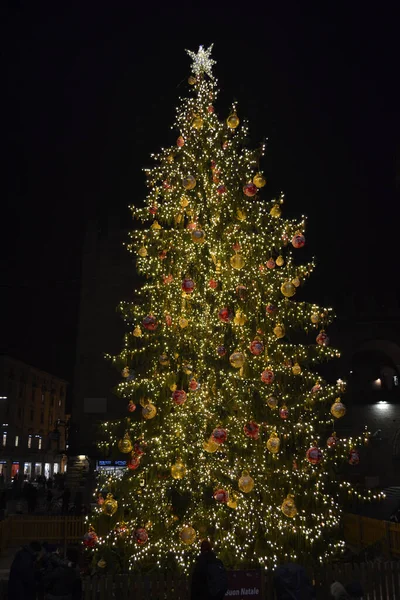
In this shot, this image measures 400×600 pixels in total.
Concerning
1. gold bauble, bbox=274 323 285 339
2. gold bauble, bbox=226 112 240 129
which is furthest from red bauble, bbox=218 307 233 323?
gold bauble, bbox=226 112 240 129

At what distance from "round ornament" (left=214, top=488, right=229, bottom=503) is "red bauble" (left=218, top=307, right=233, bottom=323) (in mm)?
3110

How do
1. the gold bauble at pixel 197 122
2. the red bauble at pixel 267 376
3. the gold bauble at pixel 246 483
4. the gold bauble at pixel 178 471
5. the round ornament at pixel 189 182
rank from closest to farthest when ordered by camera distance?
1. the gold bauble at pixel 246 483
2. the gold bauble at pixel 178 471
3. the red bauble at pixel 267 376
4. the round ornament at pixel 189 182
5. the gold bauble at pixel 197 122

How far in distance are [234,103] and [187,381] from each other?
21.0 feet

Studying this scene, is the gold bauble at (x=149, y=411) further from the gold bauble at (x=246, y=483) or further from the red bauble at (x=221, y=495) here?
the gold bauble at (x=246, y=483)

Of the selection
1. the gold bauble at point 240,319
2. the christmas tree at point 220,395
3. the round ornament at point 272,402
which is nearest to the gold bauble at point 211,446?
the christmas tree at point 220,395

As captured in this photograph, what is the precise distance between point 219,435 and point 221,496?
1066 millimetres

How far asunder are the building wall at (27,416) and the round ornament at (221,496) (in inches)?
1523

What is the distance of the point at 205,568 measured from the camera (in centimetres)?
704

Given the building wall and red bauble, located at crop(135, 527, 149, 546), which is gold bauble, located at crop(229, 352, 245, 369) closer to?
red bauble, located at crop(135, 527, 149, 546)

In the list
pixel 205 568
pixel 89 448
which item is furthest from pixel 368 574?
pixel 89 448

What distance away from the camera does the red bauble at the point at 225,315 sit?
9.88 metres

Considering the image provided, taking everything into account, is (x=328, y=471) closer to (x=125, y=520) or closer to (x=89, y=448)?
(x=125, y=520)

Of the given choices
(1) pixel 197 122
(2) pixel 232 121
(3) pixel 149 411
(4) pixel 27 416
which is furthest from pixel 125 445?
(4) pixel 27 416

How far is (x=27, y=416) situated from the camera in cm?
5838
